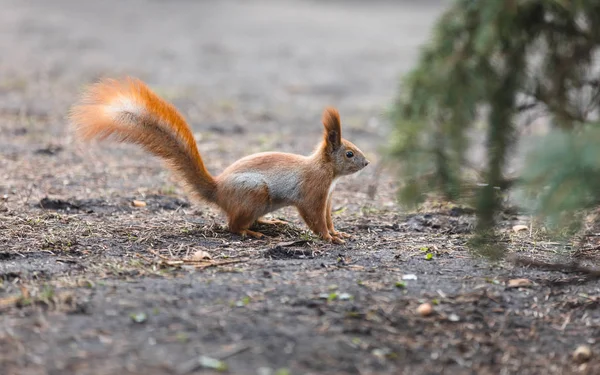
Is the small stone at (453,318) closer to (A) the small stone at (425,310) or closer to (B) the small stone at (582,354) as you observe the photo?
(A) the small stone at (425,310)

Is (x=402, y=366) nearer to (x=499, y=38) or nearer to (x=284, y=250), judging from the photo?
(x=284, y=250)

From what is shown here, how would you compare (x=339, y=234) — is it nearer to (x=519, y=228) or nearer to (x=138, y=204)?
(x=519, y=228)

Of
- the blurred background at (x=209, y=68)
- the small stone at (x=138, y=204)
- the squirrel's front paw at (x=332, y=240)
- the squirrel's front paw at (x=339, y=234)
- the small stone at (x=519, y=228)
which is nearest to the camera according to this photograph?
the squirrel's front paw at (x=332, y=240)

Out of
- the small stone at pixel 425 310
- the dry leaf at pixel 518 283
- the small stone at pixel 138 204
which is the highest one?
the small stone at pixel 138 204

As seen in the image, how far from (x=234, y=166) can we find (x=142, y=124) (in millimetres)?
541

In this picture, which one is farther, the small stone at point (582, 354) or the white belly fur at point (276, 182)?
the white belly fur at point (276, 182)

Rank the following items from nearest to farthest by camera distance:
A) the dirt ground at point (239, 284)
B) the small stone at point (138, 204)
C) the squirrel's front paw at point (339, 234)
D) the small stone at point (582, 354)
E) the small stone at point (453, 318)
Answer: the dirt ground at point (239, 284), the small stone at point (582, 354), the small stone at point (453, 318), the squirrel's front paw at point (339, 234), the small stone at point (138, 204)

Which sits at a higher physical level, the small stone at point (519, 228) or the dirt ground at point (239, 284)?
the small stone at point (519, 228)

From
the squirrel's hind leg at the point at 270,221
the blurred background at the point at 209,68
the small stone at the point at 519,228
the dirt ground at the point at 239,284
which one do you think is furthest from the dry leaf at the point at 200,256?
the small stone at the point at 519,228

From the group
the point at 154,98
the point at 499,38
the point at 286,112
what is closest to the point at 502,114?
the point at 499,38

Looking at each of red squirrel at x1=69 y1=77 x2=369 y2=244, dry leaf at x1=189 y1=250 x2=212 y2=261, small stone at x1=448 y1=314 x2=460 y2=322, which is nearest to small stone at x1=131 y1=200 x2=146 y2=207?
red squirrel at x1=69 y1=77 x2=369 y2=244

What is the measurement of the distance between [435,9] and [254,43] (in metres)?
5.65

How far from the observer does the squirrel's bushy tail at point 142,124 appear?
147 inches

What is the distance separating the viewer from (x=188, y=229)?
4.14 meters
